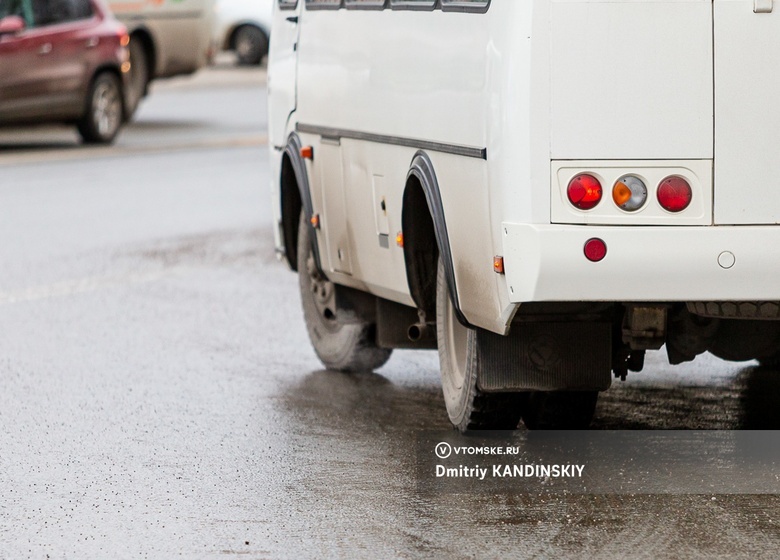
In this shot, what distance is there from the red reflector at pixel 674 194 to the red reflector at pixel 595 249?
23cm

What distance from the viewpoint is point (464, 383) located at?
6.80 metres

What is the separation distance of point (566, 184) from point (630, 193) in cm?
20

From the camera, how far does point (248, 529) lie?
5.70 m

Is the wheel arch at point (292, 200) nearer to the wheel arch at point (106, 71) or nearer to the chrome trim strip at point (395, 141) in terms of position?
the chrome trim strip at point (395, 141)

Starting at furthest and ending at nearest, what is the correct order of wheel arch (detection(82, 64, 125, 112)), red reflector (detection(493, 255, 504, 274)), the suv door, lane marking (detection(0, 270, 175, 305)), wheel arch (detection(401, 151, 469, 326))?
wheel arch (detection(82, 64, 125, 112)), the suv door, lane marking (detection(0, 270, 175, 305)), wheel arch (detection(401, 151, 469, 326)), red reflector (detection(493, 255, 504, 274))

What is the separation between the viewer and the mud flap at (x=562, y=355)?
645 centimetres

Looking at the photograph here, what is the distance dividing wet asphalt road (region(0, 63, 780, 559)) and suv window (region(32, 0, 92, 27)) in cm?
661

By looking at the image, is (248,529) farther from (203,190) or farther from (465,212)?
(203,190)

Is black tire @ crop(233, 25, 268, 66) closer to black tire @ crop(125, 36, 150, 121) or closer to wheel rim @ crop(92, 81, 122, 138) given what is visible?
black tire @ crop(125, 36, 150, 121)

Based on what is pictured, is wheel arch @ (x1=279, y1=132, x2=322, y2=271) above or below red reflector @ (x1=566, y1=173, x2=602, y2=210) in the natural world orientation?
below

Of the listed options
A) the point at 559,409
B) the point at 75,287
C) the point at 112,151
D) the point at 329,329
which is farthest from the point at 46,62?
the point at 559,409

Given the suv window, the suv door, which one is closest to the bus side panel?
the suv door

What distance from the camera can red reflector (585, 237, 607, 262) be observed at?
18.7 feet

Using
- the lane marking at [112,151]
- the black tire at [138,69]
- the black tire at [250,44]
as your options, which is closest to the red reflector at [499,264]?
the lane marking at [112,151]
